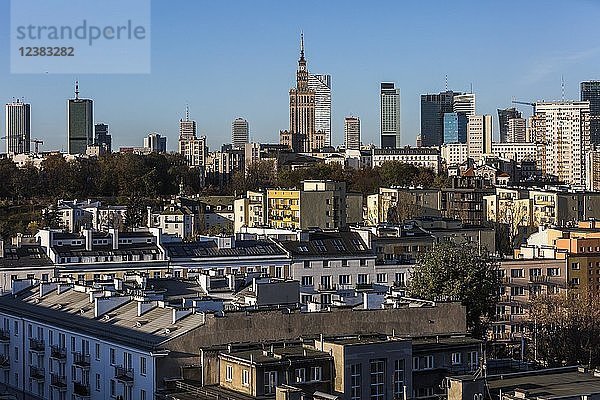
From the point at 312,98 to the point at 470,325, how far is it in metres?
56.6

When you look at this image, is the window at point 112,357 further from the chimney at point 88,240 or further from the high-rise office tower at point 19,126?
the high-rise office tower at point 19,126

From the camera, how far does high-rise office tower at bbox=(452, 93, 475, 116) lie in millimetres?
85875

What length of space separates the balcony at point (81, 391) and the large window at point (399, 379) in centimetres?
246

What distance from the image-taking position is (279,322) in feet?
32.3

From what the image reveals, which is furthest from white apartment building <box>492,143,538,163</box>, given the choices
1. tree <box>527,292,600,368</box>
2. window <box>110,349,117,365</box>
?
window <box>110,349,117,365</box>

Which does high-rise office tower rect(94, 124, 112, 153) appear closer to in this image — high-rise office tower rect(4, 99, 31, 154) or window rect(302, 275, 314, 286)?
high-rise office tower rect(4, 99, 31, 154)

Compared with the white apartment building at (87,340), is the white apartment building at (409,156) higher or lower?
higher

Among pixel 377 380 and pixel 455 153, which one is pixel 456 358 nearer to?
pixel 377 380

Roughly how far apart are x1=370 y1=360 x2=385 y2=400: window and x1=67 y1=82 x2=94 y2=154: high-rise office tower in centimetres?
5110

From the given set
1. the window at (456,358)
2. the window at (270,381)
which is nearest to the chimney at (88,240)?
the window at (456,358)

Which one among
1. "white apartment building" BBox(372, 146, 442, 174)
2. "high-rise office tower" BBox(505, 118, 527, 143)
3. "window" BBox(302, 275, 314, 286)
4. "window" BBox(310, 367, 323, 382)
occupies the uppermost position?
"high-rise office tower" BBox(505, 118, 527, 143)

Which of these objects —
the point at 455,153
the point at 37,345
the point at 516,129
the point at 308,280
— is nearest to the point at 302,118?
the point at 455,153

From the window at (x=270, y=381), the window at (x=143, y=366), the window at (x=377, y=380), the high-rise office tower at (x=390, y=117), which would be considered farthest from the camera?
the high-rise office tower at (x=390, y=117)

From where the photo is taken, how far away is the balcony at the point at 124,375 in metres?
9.57
